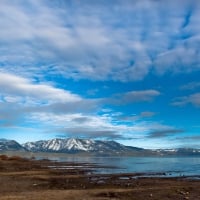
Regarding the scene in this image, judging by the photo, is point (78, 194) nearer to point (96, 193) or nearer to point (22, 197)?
point (96, 193)

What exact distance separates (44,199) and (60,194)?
3.28 metres

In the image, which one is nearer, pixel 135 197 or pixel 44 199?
pixel 44 199

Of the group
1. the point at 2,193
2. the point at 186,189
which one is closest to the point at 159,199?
the point at 186,189

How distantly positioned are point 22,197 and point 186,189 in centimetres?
1622

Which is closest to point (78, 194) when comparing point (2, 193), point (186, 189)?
point (2, 193)

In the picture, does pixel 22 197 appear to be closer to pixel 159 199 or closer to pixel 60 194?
pixel 60 194

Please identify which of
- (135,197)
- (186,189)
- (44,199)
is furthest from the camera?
(186,189)

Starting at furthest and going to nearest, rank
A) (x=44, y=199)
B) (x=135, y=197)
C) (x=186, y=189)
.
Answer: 1. (x=186, y=189)
2. (x=135, y=197)
3. (x=44, y=199)

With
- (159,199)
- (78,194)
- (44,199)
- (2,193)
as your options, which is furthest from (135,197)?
(2,193)

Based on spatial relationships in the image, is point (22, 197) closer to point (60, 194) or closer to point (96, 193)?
point (60, 194)

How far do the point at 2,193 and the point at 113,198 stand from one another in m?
9.81

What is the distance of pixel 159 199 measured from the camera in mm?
29328

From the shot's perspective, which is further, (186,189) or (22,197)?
(186,189)

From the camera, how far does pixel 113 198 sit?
29.0 m
